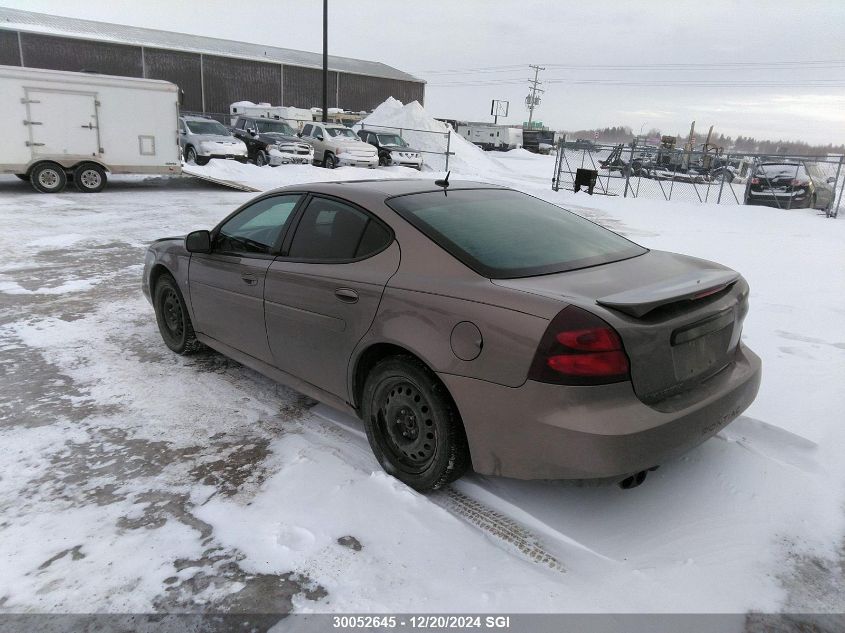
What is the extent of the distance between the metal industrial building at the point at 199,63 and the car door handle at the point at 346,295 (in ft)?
149

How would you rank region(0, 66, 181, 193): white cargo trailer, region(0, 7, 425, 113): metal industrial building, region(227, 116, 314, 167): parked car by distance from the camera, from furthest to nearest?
region(0, 7, 425, 113): metal industrial building < region(227, 116, 314, 167): parked car < region(0, 66, 181, 193): white cargo trailer

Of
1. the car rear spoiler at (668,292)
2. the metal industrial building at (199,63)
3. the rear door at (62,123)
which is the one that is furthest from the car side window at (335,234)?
the metal industrial building at (199,63)

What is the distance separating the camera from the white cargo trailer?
44.6 feet

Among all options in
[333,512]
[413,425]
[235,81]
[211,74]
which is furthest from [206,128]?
[235,81]

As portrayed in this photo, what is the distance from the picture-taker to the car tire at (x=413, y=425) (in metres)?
2.81

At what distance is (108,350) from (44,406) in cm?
116

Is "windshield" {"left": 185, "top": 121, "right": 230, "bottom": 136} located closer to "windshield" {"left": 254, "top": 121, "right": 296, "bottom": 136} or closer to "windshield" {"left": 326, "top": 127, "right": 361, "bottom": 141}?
"windshield" {"left": 254, "top": 121, "right": 296, "bottom": 136}

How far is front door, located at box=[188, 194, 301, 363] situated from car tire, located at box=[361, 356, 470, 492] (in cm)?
108

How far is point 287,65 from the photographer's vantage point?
1918 inches

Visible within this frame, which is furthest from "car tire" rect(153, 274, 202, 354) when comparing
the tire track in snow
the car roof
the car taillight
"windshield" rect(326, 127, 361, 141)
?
"windshield" rect(326, 127, 361, 141)

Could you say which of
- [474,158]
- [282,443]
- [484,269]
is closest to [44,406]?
[282,443]

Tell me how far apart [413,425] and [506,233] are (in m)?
1.15

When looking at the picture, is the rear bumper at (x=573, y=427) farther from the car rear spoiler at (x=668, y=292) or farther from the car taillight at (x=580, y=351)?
the car rear spoiler at (x=668, y=292)

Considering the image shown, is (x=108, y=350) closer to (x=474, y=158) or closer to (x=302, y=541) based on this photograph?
(x=302, y=541)
